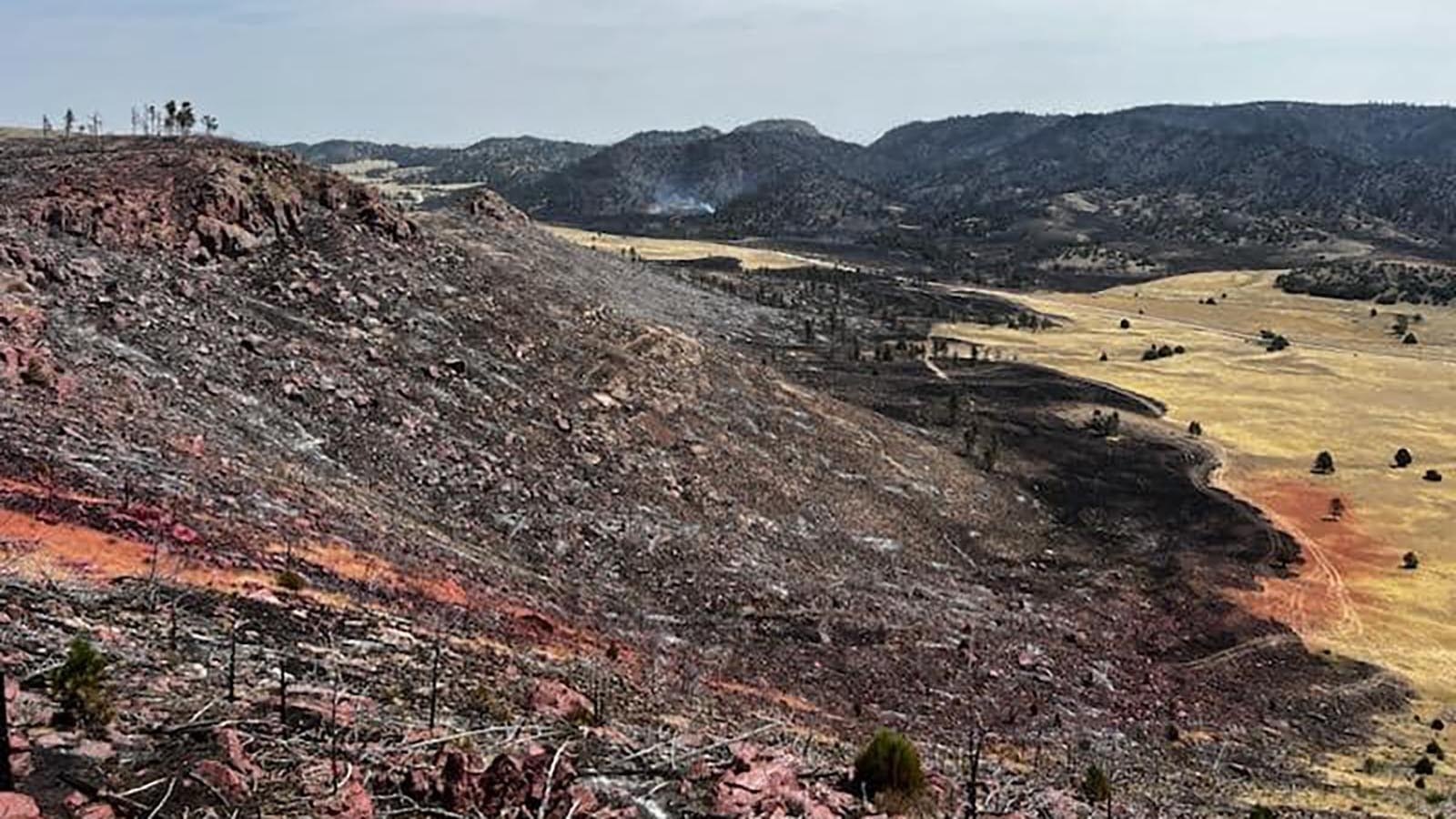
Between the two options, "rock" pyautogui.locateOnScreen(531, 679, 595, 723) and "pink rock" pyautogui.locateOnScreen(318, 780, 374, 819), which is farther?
"rock" pyautogui.locateOnScreen(531, 679, 595, 723)

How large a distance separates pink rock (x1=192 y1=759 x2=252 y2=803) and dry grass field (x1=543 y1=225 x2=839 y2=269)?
13352 cm

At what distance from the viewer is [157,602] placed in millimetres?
16562

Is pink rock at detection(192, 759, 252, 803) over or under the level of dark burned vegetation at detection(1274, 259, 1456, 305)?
under

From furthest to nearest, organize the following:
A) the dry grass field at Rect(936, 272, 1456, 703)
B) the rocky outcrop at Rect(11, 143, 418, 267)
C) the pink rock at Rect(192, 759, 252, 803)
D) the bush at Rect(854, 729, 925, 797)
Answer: the dry grass field at Rect(936, 272, 1456, 703)
the rocky outcrop at Rect(11, 143, 418, 267)
the bush at Rect(854, 729, 925, 797)
the pink rock at Rect(192, 759, 252, 803)

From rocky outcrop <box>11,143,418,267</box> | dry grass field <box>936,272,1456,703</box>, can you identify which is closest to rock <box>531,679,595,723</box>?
rocky outcrop <box>11,143,418,267</box>

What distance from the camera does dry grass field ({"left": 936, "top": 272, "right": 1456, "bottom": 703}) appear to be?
38.3 meters

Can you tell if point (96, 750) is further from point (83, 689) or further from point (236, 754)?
point (236, 754)

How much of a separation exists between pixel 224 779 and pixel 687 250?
158 meters

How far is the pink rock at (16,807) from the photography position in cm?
920

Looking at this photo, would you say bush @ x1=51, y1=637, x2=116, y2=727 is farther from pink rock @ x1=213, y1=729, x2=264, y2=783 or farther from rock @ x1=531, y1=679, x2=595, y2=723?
rock @ x1=531, y1=679, x2=595, y2=723

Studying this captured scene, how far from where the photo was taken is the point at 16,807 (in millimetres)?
9289

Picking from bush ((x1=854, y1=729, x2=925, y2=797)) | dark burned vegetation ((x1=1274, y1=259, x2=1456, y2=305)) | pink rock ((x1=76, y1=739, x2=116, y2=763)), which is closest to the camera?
pink rock ((x1=76, y1=739, x2=116, y2=763))

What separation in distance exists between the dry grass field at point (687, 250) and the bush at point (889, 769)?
131232 millimetres

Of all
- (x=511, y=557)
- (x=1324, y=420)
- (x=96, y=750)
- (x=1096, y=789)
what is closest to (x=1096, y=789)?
(x=1096, y=789)
